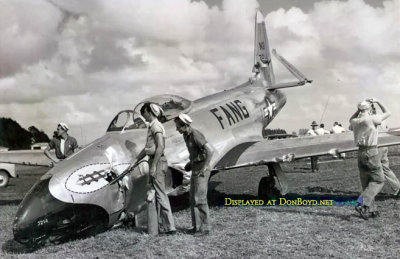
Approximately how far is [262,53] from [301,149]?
8643 millimetres

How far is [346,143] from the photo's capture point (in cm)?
813

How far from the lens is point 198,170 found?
6.23 meters

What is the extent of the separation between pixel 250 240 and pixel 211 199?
4.26m

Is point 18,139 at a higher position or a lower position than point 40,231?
higher

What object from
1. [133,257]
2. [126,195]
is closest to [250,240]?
[133,257]

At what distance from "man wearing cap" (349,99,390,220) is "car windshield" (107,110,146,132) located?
388 centimetres

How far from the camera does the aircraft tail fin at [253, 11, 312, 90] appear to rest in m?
14.1

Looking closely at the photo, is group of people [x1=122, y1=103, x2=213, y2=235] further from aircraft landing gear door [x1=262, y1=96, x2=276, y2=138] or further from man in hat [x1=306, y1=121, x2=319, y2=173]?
man in hat [x1=306, y1=121, x2=319, y2=173]

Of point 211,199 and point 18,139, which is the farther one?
point 18,139

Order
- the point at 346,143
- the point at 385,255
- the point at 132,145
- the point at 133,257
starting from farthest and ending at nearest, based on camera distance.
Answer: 1. the point at 346,143
2. the point at 132,145
3. the point at 133,257
4. the point at 385,255

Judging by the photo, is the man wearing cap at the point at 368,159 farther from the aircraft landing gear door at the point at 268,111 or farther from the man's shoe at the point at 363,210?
the aircraft landing gear door at the point at 268,111

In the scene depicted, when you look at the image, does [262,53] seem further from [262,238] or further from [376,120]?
[262,238]

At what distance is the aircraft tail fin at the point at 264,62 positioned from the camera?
14121 mm

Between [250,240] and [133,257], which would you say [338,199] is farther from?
[133,257]
